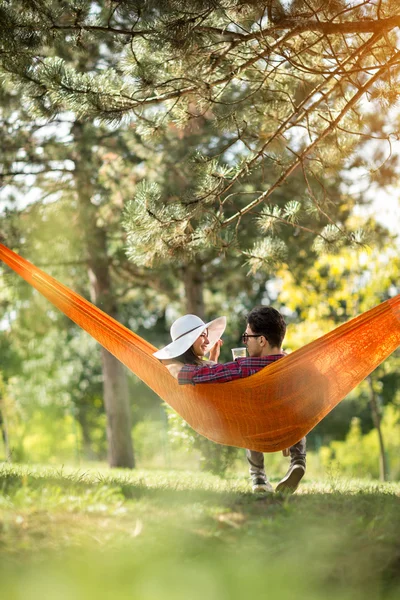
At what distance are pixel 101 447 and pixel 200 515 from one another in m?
14.8

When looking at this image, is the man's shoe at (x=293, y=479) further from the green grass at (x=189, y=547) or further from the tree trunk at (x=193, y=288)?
the tree trunk at (x=193, y=288)

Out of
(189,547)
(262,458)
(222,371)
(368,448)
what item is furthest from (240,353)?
(368,448)

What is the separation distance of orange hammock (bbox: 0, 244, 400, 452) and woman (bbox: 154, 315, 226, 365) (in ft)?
0.26

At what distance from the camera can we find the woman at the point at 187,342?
10.3 ft

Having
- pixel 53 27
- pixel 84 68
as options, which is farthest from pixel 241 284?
pixel 53 27

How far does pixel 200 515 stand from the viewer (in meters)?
2.34

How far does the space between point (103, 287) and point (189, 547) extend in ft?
16.3

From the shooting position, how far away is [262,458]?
334 centimetres

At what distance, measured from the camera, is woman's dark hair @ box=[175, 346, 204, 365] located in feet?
10.6

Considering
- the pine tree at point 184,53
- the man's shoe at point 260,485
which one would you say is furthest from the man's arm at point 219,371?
the pine tree at point 184,53

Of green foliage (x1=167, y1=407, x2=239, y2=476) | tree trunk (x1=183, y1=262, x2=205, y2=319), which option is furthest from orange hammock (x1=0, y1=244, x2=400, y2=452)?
tree trunk (x1=183, y1=262, x2=205, y2=319)

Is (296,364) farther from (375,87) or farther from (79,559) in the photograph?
(375,87)

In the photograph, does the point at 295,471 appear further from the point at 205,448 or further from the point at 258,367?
the point at 205,448

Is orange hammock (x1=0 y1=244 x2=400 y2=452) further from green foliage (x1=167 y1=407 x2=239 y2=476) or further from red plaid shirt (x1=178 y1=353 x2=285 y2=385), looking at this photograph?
green foliage (x1=167 y1=407 x2=239 y2=476)
